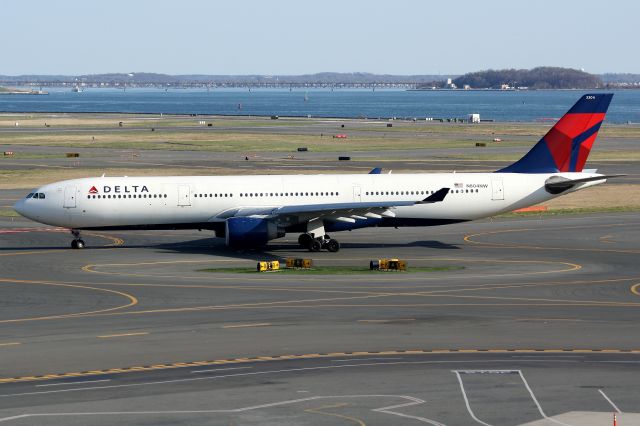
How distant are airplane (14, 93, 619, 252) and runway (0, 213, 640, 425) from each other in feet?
6.49

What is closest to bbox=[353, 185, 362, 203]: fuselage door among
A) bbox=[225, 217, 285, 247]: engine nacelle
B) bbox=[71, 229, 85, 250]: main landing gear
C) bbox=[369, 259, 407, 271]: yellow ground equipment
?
bbox=[225, 217, 285, 247]: engine nacelle

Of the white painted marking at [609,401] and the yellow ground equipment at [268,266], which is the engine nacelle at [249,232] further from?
the white painted marking at [609,401]

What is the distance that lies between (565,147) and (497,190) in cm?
579

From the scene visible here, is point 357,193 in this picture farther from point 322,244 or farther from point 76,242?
point 76,242

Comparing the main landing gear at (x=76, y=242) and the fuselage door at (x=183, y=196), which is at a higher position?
the fuselage door at (x=183, y=196)

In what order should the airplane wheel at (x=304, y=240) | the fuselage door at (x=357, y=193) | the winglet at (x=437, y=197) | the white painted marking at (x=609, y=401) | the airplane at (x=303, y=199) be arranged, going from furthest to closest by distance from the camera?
the fuselage door at (x=357, y=193) → the airplane wheel at (x=304, y=240) → the airplane at (x=303, y=199) → the winglet at (x=437, y=197) → the white painted marking at (x=609, y=401)

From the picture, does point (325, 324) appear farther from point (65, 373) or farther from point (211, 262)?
point (211, 262)

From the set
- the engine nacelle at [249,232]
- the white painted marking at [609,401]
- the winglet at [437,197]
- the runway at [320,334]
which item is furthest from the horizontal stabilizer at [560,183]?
the white painted marking at [609,401]

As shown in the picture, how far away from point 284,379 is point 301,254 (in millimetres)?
34065

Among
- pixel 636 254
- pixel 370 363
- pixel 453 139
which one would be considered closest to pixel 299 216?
pixel 636 254

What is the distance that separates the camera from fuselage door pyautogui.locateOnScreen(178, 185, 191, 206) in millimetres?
71000

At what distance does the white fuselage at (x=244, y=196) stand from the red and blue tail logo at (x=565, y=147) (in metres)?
0.73

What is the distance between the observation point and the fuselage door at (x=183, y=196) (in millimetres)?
71000

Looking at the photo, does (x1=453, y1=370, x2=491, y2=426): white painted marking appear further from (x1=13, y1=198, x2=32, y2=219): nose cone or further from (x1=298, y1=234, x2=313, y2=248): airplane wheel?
(x1=13, y1=198, x2=32, y2=219): nose cone
